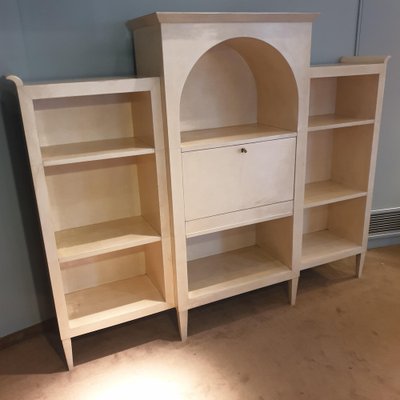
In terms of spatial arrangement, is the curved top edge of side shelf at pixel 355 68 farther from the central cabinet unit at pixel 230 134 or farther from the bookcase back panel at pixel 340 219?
the bookcase back panel at pixel 340 219

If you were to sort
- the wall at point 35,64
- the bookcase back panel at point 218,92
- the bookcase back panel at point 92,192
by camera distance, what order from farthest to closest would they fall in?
the bookcase back panel at point 218,92 < the bookcase back panel at point 92,192 < the wall at point 35,64

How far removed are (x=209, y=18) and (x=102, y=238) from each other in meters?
1.13

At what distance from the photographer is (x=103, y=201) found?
216 centimetres

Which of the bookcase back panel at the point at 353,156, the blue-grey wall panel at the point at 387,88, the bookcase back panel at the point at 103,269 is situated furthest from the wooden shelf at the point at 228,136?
the blue-grey wall panel at the point at 387,88

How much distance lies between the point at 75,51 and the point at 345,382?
200 cm

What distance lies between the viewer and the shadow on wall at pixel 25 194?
1.87 m

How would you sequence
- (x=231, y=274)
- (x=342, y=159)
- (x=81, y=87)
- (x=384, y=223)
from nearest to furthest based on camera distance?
(x=81, y=87) → (x=231, y=274) → (x=342, y=159) → (x=384, y=223)

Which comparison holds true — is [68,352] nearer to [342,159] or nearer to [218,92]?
[218,92]

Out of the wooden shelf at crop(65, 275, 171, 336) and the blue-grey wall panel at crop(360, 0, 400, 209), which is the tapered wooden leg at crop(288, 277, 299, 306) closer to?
the wooden shelf at crop(65, 275, 171, 336)

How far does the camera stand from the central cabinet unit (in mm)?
1771

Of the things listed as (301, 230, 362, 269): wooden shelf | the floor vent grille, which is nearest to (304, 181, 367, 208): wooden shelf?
(301, 230, 362, 269): wooden shelf

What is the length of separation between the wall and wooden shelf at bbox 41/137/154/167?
Answer: 0.25m

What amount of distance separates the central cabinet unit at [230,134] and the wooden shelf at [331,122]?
6.3 inches

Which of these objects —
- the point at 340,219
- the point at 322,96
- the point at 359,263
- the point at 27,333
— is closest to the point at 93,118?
the point at 27,333
